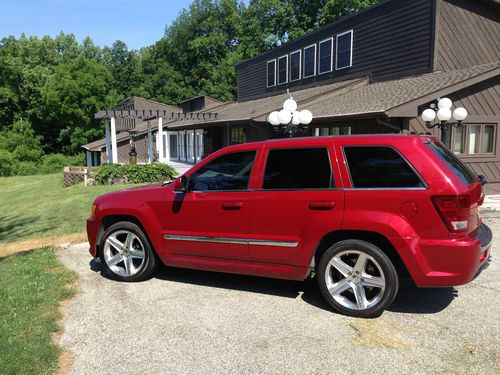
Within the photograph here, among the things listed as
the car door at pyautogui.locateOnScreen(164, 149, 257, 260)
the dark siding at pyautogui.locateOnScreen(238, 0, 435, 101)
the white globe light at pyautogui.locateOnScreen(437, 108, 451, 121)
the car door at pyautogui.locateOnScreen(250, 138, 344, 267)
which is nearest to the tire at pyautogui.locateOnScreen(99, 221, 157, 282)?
the car door at pyautogui.locateOnScreen(164, 149, 257, 260)

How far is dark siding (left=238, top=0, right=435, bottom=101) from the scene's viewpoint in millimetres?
15398

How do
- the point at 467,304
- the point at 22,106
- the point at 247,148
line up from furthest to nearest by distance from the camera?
the point at 22,106, the point at 247,148, the point at 467,304

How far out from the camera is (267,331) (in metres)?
4.08

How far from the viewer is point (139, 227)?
5.56 m

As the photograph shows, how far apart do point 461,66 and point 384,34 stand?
3.24 m

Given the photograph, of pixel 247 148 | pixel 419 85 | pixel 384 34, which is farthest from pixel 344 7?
pixel 247 148

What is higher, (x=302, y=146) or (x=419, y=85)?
(x=419, y=85)

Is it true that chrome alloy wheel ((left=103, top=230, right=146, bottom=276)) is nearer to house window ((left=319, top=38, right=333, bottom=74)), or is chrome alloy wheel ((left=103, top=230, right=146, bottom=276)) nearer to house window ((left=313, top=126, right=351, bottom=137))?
house window ((left=313, top=126, right=351, bottom=137))

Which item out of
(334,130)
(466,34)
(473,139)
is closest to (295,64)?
(334,130)

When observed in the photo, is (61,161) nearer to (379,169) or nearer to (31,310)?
(31,310)

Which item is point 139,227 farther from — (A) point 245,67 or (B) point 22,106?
(B) point 22,106

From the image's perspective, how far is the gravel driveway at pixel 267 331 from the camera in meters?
3.49

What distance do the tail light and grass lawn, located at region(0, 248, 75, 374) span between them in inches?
136

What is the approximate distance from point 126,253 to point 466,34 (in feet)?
48.0
